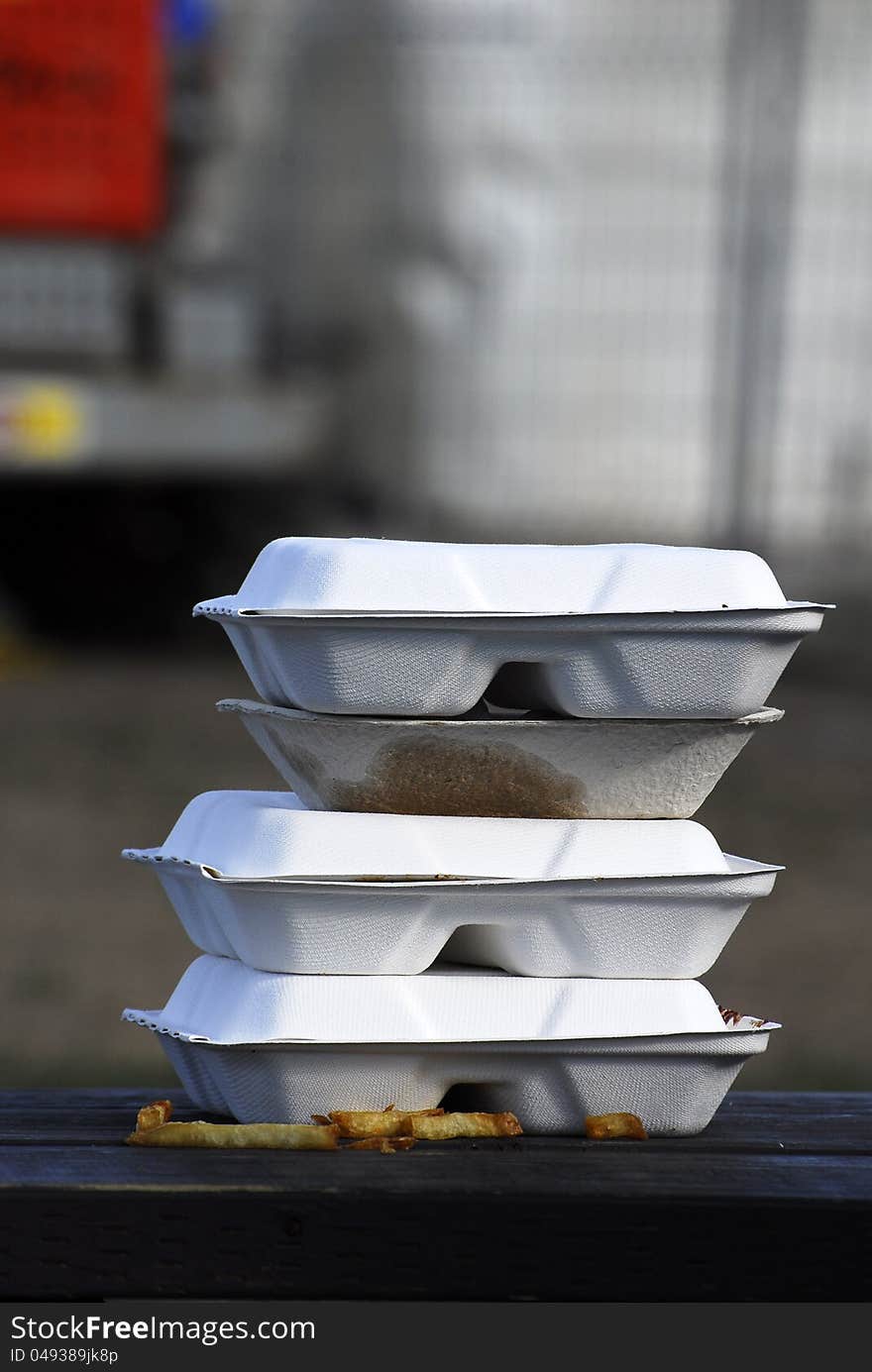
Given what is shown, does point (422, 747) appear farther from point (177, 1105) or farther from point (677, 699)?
point (177, 1105)

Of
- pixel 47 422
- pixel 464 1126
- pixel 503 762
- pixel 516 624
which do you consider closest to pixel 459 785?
pixel 503 762

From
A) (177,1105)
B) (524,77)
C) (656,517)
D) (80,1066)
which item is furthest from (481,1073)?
(524,77)

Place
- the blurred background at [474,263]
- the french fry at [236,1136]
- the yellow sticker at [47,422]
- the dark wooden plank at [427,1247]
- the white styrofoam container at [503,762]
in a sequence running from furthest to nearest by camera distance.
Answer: the blurred background at [474,263] < the yellow sticker at [47,422] < the white styrofoam container at [503,762] < the french fry at [236,1136] < the dark wooden plank at [427,1247]

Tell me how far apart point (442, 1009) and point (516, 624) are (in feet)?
1.16

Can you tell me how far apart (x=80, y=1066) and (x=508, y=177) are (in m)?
5.59

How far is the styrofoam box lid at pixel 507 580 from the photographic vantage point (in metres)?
1.76

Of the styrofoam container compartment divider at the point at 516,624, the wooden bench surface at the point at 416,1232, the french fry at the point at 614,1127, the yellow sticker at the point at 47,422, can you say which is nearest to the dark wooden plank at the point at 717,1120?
the french fry at the point at 614,1127

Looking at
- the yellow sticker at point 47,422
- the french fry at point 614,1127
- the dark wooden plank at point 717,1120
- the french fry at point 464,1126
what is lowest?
the yellow sticker at point 47,422

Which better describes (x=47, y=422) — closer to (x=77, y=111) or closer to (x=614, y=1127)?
(x=77, y=111)

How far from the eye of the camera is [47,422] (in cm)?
844

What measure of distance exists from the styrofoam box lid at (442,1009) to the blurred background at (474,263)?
6.57 metres

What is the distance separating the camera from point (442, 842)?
1812 mm

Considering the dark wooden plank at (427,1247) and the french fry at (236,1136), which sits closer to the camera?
the dark wooden plank at (427,1247)

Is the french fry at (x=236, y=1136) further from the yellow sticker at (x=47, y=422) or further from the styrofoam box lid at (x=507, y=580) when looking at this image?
the yellow sticker at (x=47, y=422)
